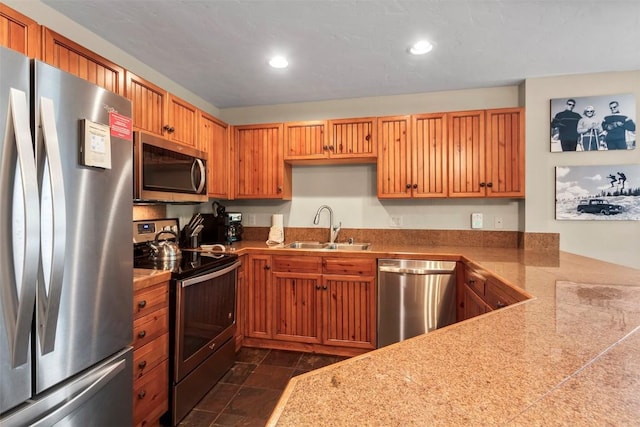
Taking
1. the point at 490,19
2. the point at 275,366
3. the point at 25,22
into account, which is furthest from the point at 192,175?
the point at 490,19

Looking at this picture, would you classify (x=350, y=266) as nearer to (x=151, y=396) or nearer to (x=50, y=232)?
(x=151, y=396)

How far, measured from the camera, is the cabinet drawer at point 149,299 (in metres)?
1.58

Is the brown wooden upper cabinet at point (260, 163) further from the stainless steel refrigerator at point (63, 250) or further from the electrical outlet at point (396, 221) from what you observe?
the stainless steel refrigerator at point (63, 250)

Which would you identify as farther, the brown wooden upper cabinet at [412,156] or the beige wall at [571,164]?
the brown wooden upper cabinet at [412,156]

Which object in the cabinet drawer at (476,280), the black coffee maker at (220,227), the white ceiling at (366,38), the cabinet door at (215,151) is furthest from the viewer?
the black coffee maker at (220,227)

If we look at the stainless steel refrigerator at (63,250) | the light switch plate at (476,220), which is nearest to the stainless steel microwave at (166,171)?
the stainless steel refrigerator at (63,250)

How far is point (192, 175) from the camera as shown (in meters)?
2.45

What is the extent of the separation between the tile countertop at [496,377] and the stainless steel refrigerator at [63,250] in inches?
38.0

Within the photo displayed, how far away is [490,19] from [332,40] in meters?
0.96

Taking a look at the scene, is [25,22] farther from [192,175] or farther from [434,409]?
[434,409]

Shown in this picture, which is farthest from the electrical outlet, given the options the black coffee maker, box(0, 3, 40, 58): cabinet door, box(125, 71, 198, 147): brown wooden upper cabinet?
box(0, 3, 40, 58): cabinet door

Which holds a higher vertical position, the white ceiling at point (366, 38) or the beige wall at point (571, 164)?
the white ceiling at point (366, 38)

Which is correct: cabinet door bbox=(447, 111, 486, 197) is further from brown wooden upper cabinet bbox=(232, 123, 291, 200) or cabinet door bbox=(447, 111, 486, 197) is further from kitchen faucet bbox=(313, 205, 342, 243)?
brown wooden upper cabinet bbox=(232, 123, 291, 200)

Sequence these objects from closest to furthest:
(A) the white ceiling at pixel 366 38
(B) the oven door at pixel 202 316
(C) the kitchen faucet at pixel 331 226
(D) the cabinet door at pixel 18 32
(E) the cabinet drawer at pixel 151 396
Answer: (D) the cabinet door at pixel 18 32
(E) the cabinet drawer at pixel 151 396
(A) the white ceiling at pixel 366 38
(B) the oven door at pixel 202 316
(C) the kitchen faucet at pixel 331 226
